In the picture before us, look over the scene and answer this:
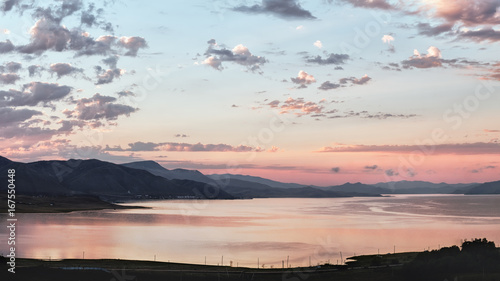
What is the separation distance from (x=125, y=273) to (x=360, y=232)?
96770 millimetres

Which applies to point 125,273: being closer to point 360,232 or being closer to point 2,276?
point 2,276

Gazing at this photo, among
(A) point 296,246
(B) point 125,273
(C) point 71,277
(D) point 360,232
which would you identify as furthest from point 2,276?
(D) point 360,232

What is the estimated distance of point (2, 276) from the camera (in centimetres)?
6462

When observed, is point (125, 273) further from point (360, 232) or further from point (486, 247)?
point (360, 232)

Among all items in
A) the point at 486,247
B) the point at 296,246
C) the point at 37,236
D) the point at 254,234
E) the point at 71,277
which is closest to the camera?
the point at 71,277

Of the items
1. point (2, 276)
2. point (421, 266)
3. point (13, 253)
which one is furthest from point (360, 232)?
point (2, 276)

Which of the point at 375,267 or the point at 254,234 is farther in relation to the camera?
the point at 254,234

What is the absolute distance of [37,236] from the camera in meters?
128

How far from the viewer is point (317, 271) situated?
240 feet

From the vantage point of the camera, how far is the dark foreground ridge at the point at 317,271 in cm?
6475

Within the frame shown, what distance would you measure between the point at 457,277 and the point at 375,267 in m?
14.4

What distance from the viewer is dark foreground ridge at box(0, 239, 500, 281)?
212 ft

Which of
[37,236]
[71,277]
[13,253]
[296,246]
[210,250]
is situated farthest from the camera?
[37,236]

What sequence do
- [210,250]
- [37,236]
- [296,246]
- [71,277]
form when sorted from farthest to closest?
1. [37,236]
2. [296,246]
3. [210,250]
4. [71,277]
